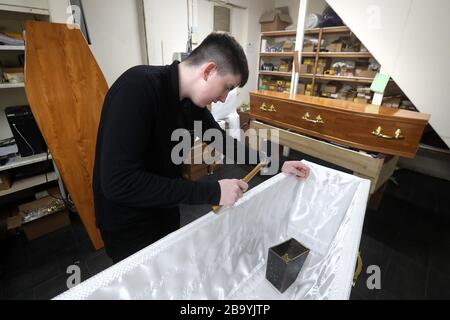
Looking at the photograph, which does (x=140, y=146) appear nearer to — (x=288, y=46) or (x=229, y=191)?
(x=229, y=191)

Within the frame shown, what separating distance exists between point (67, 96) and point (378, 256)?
225 cm

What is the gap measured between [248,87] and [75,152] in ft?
10.8

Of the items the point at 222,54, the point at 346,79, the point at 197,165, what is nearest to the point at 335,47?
the point at 346,79

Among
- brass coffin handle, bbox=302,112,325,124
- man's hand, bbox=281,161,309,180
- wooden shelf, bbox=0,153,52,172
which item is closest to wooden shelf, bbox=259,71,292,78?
brass coffin handle, bbox=302,112,325,124

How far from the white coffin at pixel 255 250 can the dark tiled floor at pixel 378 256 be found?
0.53 metres

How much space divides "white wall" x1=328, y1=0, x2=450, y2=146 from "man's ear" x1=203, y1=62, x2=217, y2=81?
136 centimetres

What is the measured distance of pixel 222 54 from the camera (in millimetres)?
690

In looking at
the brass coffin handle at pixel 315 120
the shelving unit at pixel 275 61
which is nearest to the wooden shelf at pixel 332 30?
the shelving unit at pixel 275 61

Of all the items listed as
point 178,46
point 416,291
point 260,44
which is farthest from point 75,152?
point 260,44

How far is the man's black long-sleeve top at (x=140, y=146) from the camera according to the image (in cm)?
58

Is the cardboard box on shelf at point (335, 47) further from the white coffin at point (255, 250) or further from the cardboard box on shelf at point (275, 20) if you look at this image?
the white coffin at point (255, 250)

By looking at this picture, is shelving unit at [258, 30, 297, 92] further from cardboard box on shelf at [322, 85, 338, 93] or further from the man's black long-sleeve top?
the man's black long-sleeve top

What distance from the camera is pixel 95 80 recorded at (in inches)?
56.8
